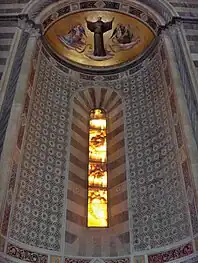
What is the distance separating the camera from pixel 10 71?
9.17m

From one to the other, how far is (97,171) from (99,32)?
4.07m

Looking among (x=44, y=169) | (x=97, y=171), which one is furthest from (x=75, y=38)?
(x=44, y=169)

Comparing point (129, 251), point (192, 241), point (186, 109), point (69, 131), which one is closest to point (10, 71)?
point (69, 131)

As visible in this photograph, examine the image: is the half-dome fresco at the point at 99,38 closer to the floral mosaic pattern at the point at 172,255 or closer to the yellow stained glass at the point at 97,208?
the yellow stained glass at the point at 97,208

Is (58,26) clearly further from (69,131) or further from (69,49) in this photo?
(69,131)

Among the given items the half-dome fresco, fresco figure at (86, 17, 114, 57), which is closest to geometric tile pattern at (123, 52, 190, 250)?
the half-dome fresco

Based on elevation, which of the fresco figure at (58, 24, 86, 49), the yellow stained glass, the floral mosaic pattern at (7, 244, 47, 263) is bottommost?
the floral mosaic pattern at (7, 244, 47, 263)

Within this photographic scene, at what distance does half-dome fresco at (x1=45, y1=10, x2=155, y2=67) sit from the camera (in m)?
11.7

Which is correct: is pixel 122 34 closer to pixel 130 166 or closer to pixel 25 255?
pixel 130 166

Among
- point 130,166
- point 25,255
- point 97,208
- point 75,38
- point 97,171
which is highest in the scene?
point 75,38

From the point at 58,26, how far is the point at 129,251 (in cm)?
637

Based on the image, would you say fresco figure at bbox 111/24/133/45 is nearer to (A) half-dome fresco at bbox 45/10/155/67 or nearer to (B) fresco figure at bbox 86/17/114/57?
(A) half-dome fresco at bbox 45/10/155/67

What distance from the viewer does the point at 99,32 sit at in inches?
468

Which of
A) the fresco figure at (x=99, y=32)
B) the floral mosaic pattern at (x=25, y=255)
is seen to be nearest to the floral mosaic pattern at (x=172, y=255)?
the floral mosaic pattern at (x=25, y=255)
